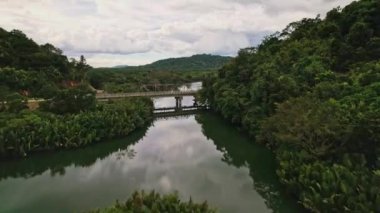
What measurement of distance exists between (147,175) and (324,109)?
1208 centimetres

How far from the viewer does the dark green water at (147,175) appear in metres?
20.0

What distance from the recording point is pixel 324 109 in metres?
20.8

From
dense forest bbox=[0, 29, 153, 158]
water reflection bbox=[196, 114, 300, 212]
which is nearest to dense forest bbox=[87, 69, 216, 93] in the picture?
dense forest bbox=[0, 29, 153, 158]

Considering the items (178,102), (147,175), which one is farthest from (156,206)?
(178,102)

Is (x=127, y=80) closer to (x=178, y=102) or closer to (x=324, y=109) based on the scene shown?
(x=178, y=102)

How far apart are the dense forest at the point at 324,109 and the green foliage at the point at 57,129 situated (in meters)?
12.7

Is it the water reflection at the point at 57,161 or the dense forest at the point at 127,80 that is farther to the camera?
the dense forest at the point at 127,80

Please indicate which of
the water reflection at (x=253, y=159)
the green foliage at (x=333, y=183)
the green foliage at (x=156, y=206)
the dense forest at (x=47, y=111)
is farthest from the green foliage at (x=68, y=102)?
the green foliage at (x=333, y=183)

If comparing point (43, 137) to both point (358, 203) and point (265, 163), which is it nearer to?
point (265, 163)

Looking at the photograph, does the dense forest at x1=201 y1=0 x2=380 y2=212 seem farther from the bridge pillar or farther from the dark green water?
the bridge pillar

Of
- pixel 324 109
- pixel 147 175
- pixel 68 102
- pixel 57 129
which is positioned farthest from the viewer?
pixel 68 102

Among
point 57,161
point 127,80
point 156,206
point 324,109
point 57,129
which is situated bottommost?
point 57,161

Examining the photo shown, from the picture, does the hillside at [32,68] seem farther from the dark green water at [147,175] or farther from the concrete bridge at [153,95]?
the dark green water at [147,175]

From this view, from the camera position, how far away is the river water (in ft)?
65.6
